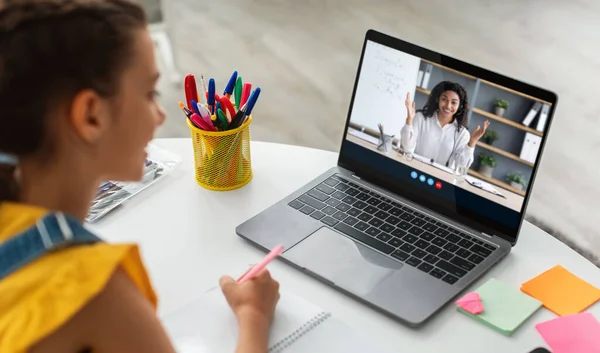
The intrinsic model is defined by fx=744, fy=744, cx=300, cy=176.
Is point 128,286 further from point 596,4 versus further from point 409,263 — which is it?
point 596,4

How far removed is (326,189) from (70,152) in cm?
64

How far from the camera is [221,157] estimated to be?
1.24 metres

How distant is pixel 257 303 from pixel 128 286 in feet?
1.00

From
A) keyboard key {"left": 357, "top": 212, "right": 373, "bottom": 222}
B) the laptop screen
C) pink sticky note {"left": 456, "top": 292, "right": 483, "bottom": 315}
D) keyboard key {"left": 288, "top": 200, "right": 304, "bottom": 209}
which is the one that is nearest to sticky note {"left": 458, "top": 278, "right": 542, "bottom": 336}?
pink sticky note {"left": 456, "top": 292, "right": 483, "bottom": 315}

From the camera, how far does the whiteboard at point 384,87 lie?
119 centimetres

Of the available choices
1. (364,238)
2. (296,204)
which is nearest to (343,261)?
(364,238)

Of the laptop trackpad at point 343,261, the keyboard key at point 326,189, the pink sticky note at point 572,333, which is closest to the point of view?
the pink sticky note at point 572,333

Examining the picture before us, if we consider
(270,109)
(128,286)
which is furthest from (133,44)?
(270,109)

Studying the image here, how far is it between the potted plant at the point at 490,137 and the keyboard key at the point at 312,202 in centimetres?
29

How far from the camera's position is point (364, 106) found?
1255 mm

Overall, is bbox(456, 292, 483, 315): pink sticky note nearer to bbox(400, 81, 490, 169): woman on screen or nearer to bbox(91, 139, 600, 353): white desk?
bbox(91, 139, 600, 353): white desk

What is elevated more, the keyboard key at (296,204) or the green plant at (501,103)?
the green plant at (501,103)

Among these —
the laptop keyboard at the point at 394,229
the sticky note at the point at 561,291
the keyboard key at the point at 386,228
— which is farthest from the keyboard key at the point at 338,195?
the sticky note at the point at 561,291

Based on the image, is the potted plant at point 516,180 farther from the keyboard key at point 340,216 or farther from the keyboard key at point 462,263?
the keyboard key at point 340,216
